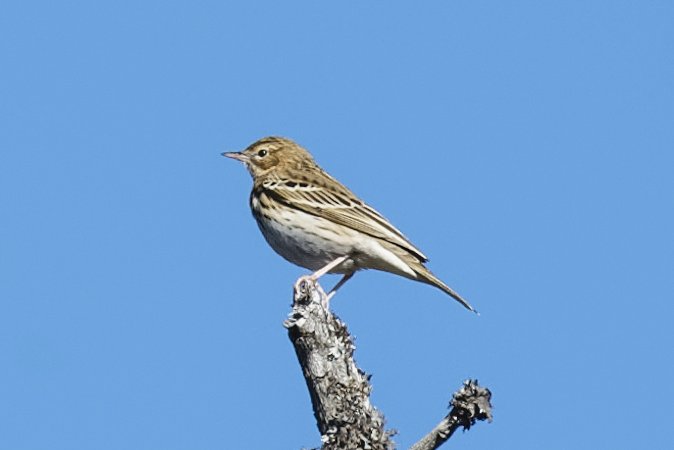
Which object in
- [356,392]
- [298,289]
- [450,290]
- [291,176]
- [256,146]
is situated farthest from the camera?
[256,146]

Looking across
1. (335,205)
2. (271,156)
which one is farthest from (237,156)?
(335,205)

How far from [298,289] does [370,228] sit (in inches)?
151

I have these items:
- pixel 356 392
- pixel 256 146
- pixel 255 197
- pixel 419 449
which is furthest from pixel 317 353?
pixel 256 146

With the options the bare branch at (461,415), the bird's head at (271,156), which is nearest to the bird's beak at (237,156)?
the bird's head at (271,156)

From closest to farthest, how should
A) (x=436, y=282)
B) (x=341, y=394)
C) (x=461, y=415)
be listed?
(x=461, y=415), (x=341, y=394), (x=436, y=282)

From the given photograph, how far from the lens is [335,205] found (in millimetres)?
12047

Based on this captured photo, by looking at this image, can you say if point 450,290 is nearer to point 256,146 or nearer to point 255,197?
point 255,197

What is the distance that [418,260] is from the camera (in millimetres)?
11430

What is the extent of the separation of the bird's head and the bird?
109 centimetres

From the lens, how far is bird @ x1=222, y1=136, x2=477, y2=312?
11.4 metres

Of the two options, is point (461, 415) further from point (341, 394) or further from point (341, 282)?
point (341, 282)

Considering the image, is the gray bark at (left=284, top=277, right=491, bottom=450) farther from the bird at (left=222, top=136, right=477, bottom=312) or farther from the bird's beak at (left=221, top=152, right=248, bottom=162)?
the bird's beak at (left=221, top=152, right=248, bottom=162)

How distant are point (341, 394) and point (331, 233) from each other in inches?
204

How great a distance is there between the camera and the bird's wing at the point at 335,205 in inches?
454
